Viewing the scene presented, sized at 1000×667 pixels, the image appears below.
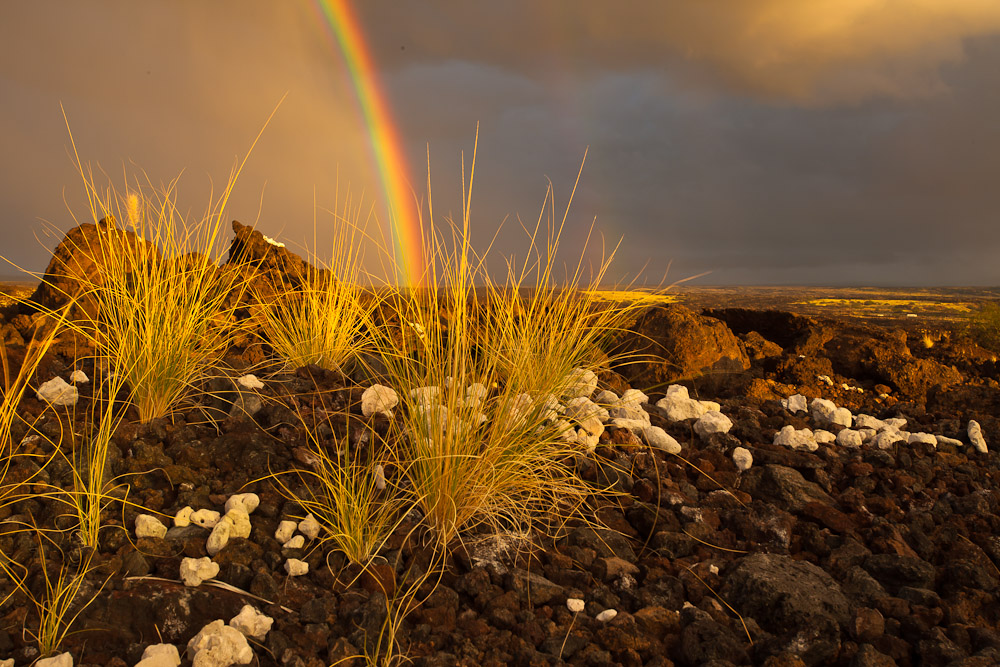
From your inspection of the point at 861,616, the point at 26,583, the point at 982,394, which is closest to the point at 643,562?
the point at 861,616

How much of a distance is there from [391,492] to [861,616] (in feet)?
4.99

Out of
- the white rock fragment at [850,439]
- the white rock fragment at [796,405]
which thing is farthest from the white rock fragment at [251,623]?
the white rock fragment at [796,405]

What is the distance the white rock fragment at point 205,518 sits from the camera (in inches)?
84.2

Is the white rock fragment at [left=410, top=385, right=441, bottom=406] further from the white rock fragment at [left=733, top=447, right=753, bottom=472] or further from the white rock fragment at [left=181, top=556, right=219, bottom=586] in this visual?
the white rock fragment at [left=733, top=447, right=753, bottom=472]

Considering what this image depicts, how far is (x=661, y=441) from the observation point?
296cm

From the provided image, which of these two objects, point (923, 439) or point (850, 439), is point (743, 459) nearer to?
point (850, 439)

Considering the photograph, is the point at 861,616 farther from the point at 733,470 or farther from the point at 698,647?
the point at 733,470

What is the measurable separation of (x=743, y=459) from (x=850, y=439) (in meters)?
0.84

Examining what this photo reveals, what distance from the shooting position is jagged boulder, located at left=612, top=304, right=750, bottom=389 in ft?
14.7

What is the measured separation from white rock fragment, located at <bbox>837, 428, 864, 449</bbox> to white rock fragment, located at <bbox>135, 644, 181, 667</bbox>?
3107 millimetres

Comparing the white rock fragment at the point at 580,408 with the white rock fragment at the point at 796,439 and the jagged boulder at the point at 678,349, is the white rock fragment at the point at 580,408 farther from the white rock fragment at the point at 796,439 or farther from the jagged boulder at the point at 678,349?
the jagged boulder at the point at 678,349

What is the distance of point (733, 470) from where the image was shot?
287 cm

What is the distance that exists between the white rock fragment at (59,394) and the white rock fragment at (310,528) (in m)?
1.49

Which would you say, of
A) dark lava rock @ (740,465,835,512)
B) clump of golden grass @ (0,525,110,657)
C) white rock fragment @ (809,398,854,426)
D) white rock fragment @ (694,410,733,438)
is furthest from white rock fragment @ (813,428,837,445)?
clump of golden grass @ (0,525,110,657)
